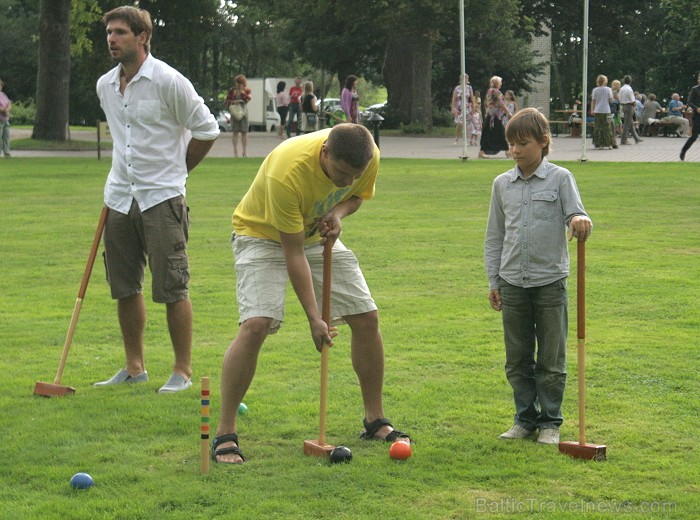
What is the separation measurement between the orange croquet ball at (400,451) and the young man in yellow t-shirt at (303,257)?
0.82 feet

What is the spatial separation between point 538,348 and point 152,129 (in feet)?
8.71

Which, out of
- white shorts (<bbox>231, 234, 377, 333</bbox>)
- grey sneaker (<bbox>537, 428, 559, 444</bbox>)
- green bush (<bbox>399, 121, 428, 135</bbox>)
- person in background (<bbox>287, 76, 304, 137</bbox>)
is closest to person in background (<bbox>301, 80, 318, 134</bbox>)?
person in background (<bbox>287, 76, 304, 137</bbox>)

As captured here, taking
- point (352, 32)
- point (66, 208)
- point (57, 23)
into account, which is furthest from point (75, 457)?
point (352, 32)

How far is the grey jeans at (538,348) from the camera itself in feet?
19.0

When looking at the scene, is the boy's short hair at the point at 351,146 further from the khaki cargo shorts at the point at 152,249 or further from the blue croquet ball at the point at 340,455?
the khaki cargo shorts at the point at 152,249

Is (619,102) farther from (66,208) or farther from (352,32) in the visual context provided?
(66,208)

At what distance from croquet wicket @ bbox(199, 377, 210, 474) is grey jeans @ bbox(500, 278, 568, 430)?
5.45 feet

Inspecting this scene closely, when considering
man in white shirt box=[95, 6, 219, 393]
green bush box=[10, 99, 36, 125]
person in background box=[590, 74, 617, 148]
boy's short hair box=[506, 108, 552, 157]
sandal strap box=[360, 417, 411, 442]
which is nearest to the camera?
boy's short hair box=[506, 108, 552, 157]

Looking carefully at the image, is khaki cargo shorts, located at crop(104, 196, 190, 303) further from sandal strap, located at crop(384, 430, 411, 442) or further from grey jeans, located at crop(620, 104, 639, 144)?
grey jeans, located at crop(620, 104, 639, 144)

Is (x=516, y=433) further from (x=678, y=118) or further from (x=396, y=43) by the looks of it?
(x=396, y=43)

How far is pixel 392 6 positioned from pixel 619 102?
812cm

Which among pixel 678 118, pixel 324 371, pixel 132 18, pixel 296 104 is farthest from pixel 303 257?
pixel 678 118

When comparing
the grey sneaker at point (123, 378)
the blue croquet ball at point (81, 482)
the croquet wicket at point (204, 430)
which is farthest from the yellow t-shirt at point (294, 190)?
the grey sneaker at point (123, 378)

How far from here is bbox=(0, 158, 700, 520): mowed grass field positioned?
16.4 ft
